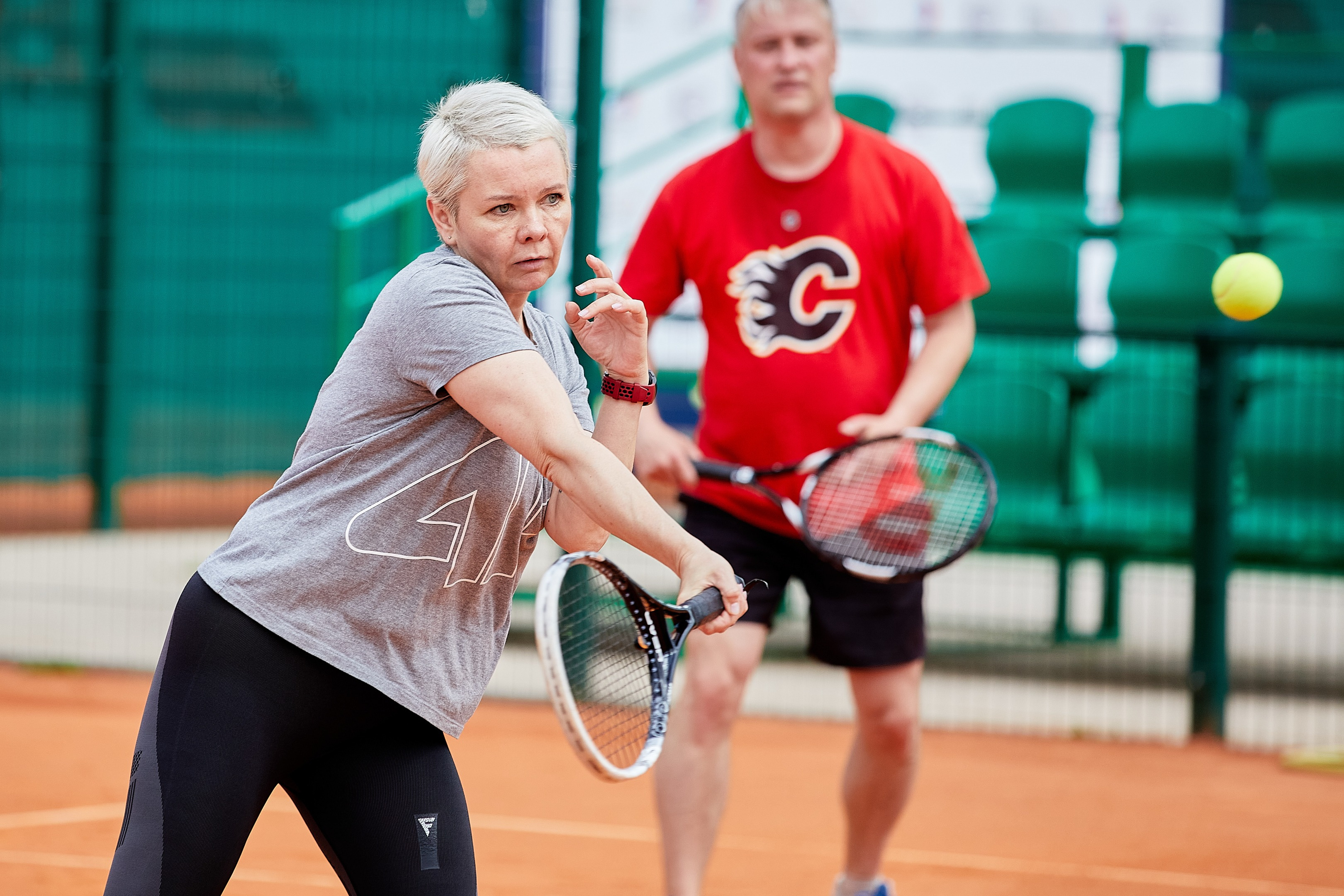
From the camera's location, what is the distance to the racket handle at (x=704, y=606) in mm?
2064

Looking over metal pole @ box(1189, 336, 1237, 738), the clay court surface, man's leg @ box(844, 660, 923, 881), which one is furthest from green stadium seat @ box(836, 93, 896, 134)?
man's leg @ box(844, 660, 923, 881)

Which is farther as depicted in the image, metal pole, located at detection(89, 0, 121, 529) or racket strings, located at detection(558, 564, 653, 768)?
metal pole, located at detection(89, 0, 121, 529)

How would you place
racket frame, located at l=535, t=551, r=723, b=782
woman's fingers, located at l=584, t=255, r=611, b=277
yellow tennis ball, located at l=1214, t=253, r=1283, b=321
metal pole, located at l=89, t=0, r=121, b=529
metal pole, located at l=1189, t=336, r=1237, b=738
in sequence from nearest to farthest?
racket frame, located at l=535, t=551, r=723, b=782
woman's fingers, located at l=584, t=255, r=611, b=277
yellow tennis ball, located at l=1214, t=253, r=1283, b=321
metal pole, located at l=1189, t=336, r=1237, b=738
metal pole, located at l=89, t=0, r=121, b=529

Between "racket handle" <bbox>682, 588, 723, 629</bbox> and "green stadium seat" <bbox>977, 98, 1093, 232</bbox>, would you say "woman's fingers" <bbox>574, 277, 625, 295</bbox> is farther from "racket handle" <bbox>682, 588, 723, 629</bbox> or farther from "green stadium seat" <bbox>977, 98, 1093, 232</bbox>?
"green stadium seat" <bbox>977, 98, 1093, 232</bbox>

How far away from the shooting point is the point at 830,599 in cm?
359

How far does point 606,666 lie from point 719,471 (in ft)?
3.35

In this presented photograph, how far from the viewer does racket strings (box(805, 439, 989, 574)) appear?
3.51 meters

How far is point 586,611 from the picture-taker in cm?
267

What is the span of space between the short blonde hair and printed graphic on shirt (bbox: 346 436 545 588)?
353 millimetres

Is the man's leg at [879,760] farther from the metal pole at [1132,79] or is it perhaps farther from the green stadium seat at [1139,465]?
the metal pole at [1132,79]

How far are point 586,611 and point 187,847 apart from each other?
0.78 meters

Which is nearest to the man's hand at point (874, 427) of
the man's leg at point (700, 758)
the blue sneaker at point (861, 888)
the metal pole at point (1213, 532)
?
the man's leg at point (700, 758)

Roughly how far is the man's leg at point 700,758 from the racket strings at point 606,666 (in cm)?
73

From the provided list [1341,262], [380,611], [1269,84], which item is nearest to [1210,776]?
[1341,262]
